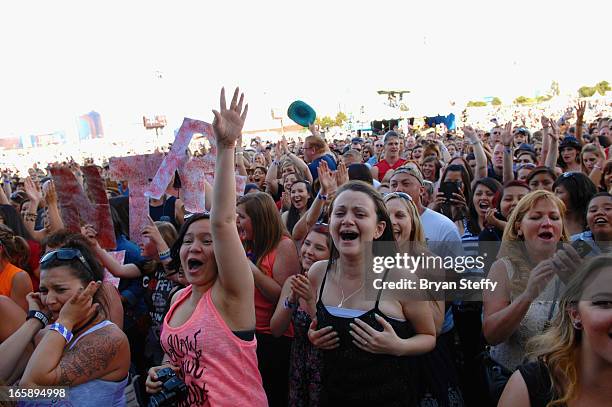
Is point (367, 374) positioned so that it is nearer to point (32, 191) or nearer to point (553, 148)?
point (32, 191)

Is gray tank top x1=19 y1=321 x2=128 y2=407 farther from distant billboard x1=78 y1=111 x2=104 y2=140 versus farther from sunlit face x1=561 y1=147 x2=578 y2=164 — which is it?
distant billboard x1=78 y1=111 x2=104 y2=140

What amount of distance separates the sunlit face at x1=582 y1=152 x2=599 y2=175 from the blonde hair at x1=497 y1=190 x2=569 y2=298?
3.32 m

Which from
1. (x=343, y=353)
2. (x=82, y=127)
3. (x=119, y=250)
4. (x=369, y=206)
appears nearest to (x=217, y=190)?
(x=369, y=206)

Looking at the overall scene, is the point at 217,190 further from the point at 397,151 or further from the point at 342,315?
the point at 397,151

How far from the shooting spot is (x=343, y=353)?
2.15 meters

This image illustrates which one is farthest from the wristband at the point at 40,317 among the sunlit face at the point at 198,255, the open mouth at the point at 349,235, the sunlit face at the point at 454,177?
the sunlit face at the point at 454,177

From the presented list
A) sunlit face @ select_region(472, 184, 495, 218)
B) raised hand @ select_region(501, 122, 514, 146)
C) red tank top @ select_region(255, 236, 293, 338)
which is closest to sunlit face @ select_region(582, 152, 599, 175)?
raised hand @ select_region(501, 122, 514, 146)

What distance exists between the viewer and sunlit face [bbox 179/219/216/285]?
225 cm

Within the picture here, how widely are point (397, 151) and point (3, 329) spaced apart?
549cm

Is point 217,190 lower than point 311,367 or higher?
higher

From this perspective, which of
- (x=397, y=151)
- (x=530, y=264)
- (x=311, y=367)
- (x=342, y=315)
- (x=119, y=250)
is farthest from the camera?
(x=397, y=151)

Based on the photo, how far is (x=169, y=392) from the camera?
2004mm

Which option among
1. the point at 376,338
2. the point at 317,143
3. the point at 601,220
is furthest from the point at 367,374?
the point at 317,143

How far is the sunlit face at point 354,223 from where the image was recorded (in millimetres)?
2275
